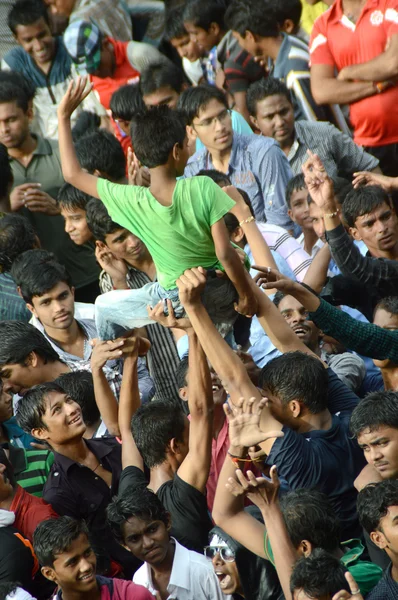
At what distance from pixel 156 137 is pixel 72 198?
192cm

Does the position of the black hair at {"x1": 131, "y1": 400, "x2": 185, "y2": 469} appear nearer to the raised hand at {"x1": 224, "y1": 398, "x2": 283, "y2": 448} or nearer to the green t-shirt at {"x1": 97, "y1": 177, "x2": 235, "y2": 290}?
the green t-shirt at {"x1": 97, "y1": 177, "x2": 235, "y2": 290}

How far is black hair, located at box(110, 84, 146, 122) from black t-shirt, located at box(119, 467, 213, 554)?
3358mm

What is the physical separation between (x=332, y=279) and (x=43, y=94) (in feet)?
11.2

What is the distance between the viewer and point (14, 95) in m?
6.82

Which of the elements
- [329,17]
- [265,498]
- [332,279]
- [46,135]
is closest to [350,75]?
[329,17]

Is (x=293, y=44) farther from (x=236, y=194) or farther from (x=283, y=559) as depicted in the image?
(x=283, y=559)

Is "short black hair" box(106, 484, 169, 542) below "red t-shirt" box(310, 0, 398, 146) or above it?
below

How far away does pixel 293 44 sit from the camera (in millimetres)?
7277

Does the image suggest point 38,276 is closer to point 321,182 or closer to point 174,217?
point 174,217

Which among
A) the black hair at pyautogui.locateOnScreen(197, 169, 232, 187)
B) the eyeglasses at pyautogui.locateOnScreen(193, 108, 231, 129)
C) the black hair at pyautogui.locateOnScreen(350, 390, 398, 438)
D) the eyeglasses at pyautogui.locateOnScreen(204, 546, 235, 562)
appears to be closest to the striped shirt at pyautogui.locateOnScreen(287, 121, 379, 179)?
the eyeglasses at pyautogui.locateOnScreen(193, 108, 231, 129)

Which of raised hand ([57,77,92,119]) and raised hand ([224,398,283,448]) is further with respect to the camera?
raised hand ([57,77,92,119])

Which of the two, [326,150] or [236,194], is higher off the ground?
[236,194]

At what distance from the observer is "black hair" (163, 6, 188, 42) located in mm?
8070

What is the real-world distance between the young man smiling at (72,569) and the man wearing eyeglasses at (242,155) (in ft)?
9.83
